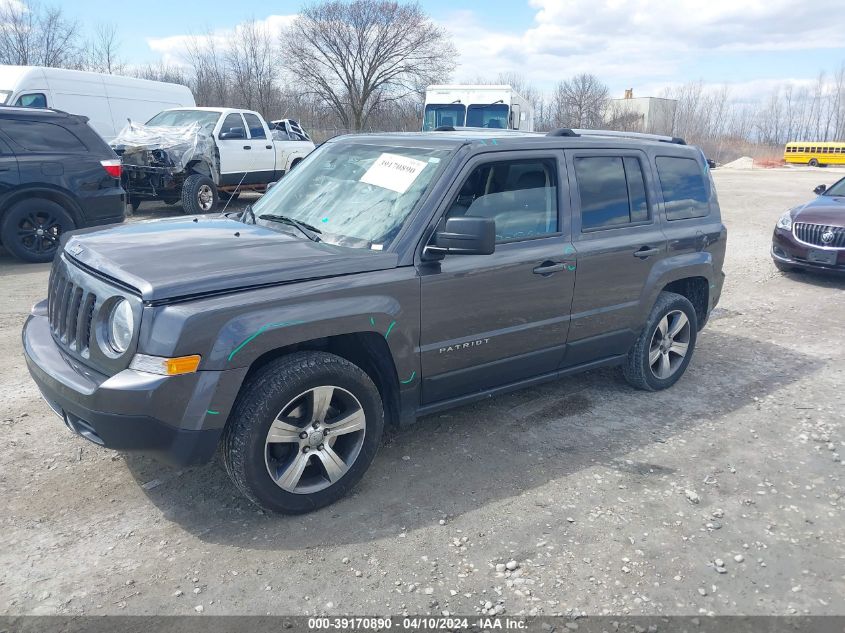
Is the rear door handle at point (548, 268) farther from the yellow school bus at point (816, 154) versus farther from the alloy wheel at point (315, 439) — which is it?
the yellow school bus at point (816, 154)

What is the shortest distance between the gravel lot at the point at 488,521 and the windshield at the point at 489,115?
13505 millimetres

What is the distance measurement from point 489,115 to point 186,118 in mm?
7795

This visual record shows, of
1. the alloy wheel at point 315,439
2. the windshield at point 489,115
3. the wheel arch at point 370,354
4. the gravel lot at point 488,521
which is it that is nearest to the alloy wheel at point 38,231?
the gravel lot at point 488,521

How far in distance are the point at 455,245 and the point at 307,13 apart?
44.5m

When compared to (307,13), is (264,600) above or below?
below

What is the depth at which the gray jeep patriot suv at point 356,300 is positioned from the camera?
2.90 metres

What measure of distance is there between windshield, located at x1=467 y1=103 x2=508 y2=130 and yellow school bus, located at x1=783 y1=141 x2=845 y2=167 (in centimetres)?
3940

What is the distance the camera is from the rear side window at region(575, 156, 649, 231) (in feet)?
14.2

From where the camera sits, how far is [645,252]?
4648 mm

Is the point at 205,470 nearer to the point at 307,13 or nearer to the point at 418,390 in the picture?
the point at 418,390

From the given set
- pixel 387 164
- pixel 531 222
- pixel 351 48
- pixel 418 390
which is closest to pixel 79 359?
pixel 418 390

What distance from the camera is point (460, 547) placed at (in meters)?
3.13

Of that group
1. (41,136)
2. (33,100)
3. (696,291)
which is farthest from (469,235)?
(33,100)

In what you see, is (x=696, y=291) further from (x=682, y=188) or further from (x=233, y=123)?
(x=233, y=123)
